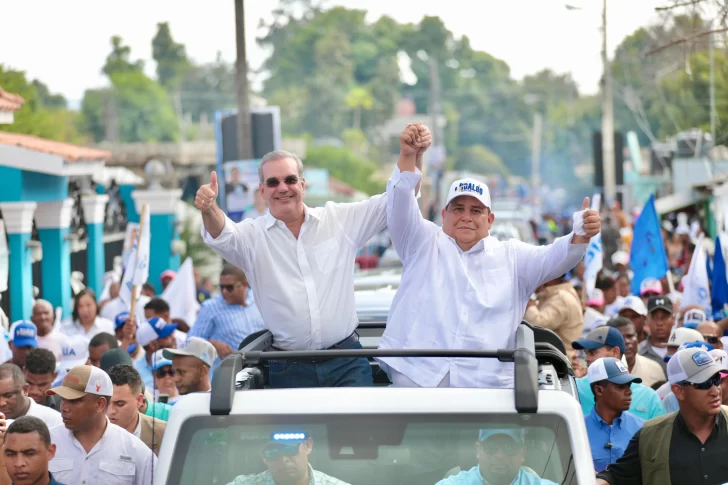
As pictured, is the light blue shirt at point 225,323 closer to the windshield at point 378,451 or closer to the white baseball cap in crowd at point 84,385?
the white baseball cap in crowd at point 84,385

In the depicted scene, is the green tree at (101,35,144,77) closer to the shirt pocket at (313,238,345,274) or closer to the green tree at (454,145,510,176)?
the green tree at (454,145,510,176)

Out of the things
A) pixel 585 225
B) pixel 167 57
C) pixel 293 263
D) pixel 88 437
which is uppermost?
pixel 167 57

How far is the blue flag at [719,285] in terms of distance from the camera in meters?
11.8

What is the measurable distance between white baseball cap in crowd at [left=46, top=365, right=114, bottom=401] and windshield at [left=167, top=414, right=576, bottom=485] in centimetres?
200

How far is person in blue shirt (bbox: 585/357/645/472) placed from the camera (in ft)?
21.8

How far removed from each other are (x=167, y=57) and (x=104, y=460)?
150384 millimetres

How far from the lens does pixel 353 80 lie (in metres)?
176

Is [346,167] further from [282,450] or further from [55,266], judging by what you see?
[282,450]

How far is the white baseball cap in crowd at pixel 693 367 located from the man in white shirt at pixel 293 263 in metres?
1.58

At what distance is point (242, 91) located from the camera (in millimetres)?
21203

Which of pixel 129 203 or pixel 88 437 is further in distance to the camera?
pixel 129 203

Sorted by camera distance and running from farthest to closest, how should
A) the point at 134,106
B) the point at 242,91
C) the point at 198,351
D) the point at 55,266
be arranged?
the point at 134,106 → the point at 242,91 → the point at 55,266 → the point at 198,351

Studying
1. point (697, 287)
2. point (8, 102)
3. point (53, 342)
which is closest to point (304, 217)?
point (53, 342)

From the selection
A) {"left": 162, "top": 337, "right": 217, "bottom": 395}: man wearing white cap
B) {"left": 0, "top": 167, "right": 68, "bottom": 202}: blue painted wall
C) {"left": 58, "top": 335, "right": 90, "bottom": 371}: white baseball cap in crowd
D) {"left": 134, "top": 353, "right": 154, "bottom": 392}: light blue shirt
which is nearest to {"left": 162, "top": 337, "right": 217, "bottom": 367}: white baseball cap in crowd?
{"left": 162, "top": 337, "right": 217, "bottom": 395}: man wearing white cap
